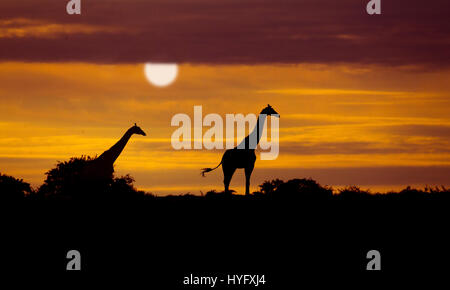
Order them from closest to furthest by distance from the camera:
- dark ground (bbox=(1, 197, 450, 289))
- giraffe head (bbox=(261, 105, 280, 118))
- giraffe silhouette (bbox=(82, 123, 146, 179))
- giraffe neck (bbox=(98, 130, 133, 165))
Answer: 1. dark ground (bbox=(1, 197, 450, 289))
2. giraffe head (bbox=(261, 105, 280, 118))
3. giraffe silhouette (bbox=(82, 123, 146, 179))
4. giraffe neck (bbox=(98, 130, 133, 165))

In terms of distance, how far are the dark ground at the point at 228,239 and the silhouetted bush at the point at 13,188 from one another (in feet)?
6.56

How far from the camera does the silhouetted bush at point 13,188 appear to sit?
40.1m

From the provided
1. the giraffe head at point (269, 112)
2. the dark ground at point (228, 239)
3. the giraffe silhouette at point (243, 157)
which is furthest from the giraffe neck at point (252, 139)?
the dark ground at point (228, 239)

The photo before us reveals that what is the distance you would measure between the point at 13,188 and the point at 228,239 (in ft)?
39.0

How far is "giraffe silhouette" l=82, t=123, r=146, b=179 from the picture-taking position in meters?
44.8

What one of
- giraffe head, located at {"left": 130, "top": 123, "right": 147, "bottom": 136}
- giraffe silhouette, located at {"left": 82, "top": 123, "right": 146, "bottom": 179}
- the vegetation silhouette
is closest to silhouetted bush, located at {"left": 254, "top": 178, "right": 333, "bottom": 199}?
the vegetation silhouette

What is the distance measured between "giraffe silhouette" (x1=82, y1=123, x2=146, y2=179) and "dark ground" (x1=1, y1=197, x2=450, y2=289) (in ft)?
21.8

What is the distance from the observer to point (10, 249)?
1350 inches

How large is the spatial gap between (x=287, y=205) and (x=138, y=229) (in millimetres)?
6124

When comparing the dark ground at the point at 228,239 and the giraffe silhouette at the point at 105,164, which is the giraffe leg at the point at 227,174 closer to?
the dark ground at the point at 228,239

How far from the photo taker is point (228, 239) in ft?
112

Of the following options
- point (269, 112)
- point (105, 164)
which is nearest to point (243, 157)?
point (269, 112)

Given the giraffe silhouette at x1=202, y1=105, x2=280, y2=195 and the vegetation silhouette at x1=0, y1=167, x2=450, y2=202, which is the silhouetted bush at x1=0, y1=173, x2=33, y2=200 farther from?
the giraffe silhouette at x1=202, y1=105, x2=280, y2=195
